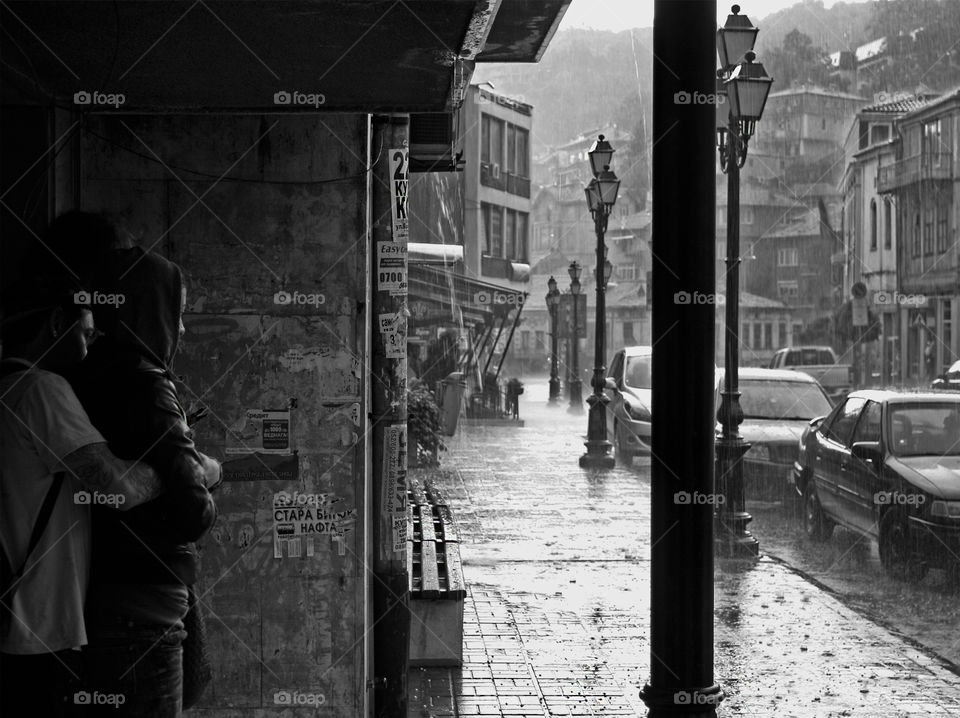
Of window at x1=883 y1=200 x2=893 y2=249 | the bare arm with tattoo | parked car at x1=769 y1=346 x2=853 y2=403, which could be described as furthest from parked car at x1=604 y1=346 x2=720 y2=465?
window at x1=883 y1=200 x2=893 y2=249

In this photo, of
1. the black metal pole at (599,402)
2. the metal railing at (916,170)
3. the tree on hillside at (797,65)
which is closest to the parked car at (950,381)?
the black metal pole at (599,402)

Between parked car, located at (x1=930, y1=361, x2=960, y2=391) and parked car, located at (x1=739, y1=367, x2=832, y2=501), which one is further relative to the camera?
parked car, located at (x1=930, y1=361, x2=960, y2=391)

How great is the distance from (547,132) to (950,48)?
3836 cm

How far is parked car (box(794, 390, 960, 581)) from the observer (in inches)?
357

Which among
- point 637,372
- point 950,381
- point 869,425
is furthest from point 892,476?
point 950,381

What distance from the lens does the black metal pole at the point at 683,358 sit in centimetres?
334

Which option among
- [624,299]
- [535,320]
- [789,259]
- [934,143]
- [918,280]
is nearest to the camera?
[918,280]

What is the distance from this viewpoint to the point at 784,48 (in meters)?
76.9

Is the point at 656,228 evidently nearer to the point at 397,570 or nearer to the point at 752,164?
the point at 397,570

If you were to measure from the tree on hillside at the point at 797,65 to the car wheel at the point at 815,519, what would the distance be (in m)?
68.4

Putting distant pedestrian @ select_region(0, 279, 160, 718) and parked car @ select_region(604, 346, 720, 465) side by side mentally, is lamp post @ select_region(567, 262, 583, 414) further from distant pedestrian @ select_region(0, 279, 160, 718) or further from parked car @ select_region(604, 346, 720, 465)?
distant pedestrian @ select_region(0, 279, 160, 718)

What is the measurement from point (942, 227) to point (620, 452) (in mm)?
36392

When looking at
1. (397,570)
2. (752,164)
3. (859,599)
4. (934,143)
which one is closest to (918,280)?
(934,143)

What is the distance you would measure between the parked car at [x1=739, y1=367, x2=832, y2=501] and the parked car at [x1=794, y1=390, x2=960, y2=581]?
7.50 ft
